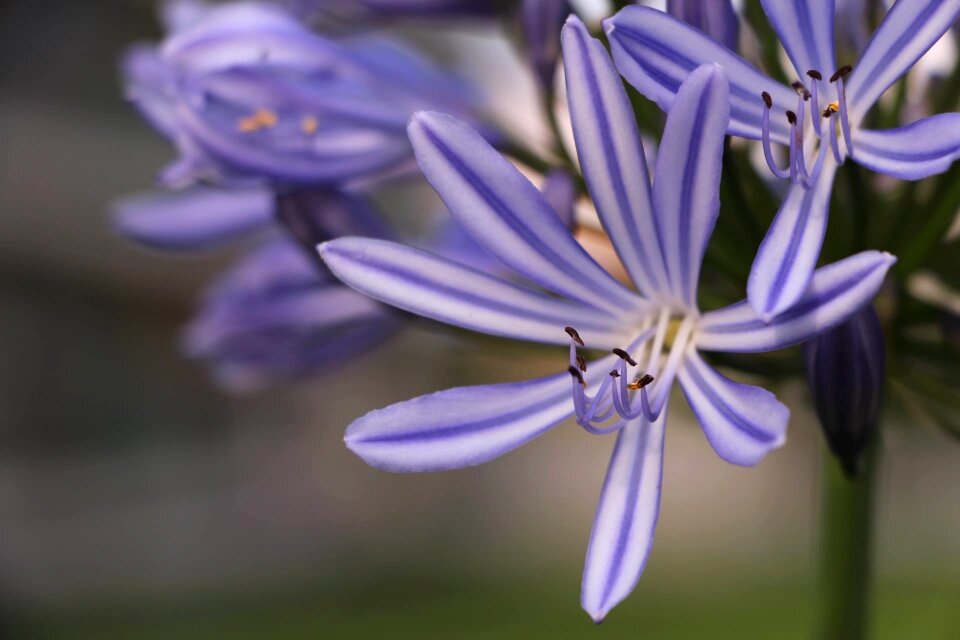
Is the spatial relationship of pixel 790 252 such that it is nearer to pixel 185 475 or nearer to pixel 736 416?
pixel 736 416

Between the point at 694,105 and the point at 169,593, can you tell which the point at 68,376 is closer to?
the point at 169,593

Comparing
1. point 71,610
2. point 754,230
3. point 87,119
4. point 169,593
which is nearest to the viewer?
point 754,230

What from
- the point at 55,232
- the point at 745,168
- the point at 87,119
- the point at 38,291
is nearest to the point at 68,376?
the point at 38,291

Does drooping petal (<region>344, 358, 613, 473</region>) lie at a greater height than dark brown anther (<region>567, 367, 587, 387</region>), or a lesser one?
lesser

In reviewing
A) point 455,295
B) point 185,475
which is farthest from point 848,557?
point 185,475

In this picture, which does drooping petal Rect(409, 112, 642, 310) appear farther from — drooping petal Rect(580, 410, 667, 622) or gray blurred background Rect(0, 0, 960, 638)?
gray blurred background Rect(0, 0, 960, 638)

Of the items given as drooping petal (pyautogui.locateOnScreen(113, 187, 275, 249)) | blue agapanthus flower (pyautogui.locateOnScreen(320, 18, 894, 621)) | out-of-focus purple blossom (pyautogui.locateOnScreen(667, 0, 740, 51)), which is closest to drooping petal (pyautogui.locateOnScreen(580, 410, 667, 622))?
blue agapanthus flower (pyautogui.locateOnScreen(320, 18, 894, 621))

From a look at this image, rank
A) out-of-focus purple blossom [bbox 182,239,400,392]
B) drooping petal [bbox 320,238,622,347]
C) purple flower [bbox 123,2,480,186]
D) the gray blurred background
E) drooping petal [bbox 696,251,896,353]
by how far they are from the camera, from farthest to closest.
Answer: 1. the gray blurred background
2. out-of-focus purple blossom [bbox 182,239,400,392]
3. purple flower [bbox 123,2,480,186]
4. drooping petal [bbox 320,238,622,347]
5. drooping petal [bbox 696,251,896,353]
